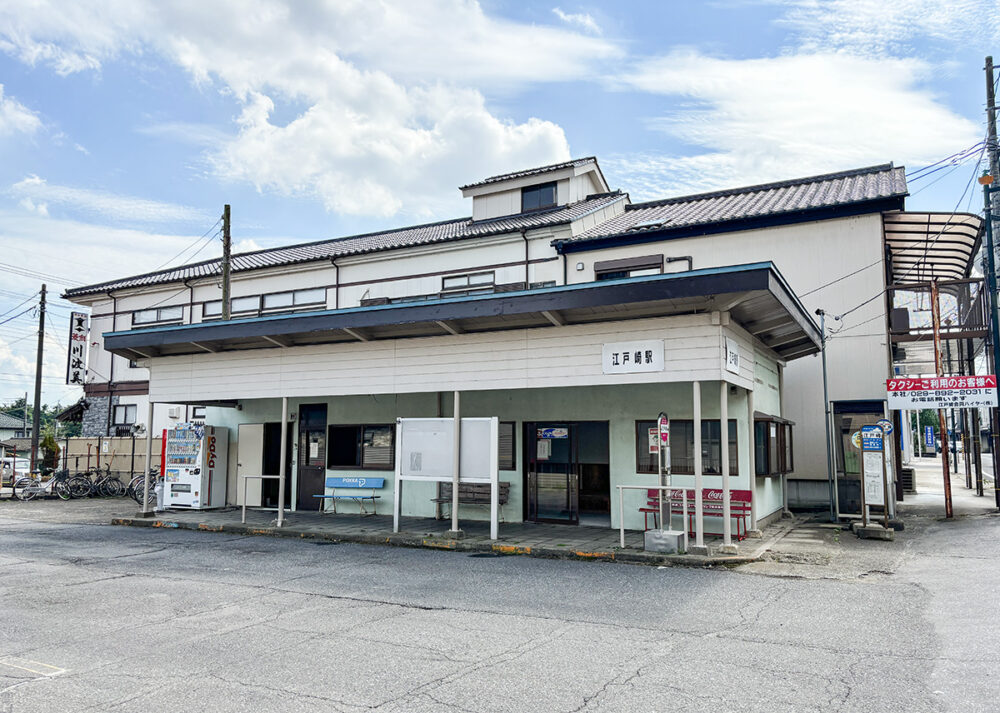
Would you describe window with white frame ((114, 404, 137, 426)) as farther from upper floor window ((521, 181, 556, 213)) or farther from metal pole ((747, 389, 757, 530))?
metal pole ((747, 389, 757, 530))

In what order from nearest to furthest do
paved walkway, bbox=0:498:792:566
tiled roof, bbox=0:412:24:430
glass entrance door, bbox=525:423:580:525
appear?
paved walkway, bbox=0:498:792:566 → glass entrance door, bbox=525:423:580:525 → tiled roof, bbox=0:412:24:430

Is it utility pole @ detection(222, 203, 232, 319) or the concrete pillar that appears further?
utility pole @ detection(222, 203, 232, 319)

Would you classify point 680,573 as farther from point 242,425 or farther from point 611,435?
point 242,425

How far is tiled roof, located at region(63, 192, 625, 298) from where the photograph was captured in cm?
2155

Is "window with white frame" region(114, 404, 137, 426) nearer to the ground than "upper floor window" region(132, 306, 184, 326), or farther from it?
nearer to the ground

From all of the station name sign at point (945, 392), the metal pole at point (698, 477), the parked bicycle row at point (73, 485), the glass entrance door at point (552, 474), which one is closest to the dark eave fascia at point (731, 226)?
the station name sign at point (945, 392)

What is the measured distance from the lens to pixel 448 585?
9359 mm

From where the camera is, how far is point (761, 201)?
19.8 m

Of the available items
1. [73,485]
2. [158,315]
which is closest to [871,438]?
[73,485]

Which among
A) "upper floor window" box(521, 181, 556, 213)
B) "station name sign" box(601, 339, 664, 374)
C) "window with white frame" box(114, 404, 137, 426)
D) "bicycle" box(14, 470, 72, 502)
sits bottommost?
"bicycle" box(14, 470, 72, 502)

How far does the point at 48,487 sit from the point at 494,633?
2155 cm

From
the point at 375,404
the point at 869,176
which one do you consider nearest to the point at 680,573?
the point at 375,404

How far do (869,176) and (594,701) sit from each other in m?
18.8

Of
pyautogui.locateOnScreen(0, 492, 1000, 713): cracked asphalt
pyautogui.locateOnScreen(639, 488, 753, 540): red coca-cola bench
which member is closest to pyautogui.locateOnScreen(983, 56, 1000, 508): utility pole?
pyautogui.locateOnScreen(0, 492, 1000, 713): cracked asphalt
